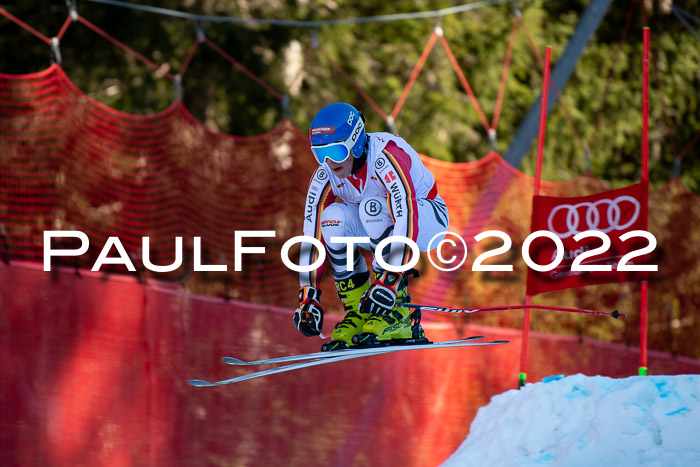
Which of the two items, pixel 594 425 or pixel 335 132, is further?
pixel 594 425

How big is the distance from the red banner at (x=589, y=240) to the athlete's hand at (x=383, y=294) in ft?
5.33

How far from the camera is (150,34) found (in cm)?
1376

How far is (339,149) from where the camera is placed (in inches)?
173

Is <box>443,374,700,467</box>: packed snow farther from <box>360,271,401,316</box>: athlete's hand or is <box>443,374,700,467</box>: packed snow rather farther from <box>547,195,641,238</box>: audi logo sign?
<box>360,271,401,316</box>: athlete's hand

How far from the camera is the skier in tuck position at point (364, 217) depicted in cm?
442

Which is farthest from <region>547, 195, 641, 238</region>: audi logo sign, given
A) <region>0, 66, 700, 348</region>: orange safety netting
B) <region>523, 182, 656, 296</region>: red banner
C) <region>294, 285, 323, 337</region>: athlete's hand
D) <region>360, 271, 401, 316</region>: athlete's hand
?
<region>0, 66, 700, 348</region>: orange safety netting

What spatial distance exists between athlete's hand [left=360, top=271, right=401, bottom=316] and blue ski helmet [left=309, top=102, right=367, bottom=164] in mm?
547

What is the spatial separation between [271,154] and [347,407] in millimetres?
4042

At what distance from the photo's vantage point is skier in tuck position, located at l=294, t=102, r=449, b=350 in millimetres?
4422

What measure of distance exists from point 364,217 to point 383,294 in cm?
36

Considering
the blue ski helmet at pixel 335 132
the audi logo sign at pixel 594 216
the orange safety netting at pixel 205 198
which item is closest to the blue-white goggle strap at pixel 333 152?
the blue ski helmet at pixel 335 132

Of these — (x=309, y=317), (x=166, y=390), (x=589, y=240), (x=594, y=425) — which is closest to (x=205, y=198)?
(x=166, y=390)

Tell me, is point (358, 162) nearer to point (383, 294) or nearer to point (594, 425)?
point (383, 294)

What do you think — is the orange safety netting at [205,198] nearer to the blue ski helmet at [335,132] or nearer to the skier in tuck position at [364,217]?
the skier in tuck position at [364,217]
